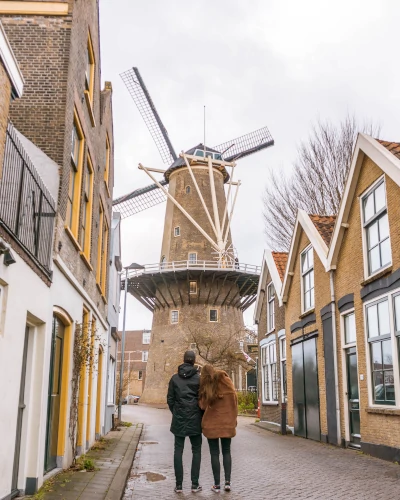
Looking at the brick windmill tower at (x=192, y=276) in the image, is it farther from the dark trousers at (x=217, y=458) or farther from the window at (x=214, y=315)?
the dark trousers at (x=217, y=458)

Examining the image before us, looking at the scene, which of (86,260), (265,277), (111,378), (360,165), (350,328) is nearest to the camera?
(86,260)

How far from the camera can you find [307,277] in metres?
15.8

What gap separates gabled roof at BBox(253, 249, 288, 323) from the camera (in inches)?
741

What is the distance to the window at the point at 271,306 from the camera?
1991 centimetres

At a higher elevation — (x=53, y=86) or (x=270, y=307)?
(x=53, y=86)

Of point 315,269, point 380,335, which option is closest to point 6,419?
point 380,335

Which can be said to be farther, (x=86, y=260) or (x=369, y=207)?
(x=369, y=207)

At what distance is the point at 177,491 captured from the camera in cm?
687

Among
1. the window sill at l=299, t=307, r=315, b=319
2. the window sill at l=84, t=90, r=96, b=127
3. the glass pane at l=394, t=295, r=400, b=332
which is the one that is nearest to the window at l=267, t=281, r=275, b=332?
the window sill at l=299, t=307, r=315, b=319

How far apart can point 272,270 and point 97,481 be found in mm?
12926

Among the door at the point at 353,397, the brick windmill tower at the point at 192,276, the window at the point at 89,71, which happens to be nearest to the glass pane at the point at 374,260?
the door at the point at 353,397

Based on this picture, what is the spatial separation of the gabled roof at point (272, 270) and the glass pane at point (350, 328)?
540 cm

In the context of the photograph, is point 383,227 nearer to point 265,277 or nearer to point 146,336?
point 265,277

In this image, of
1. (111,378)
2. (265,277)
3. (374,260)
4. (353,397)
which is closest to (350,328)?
(353,397)
